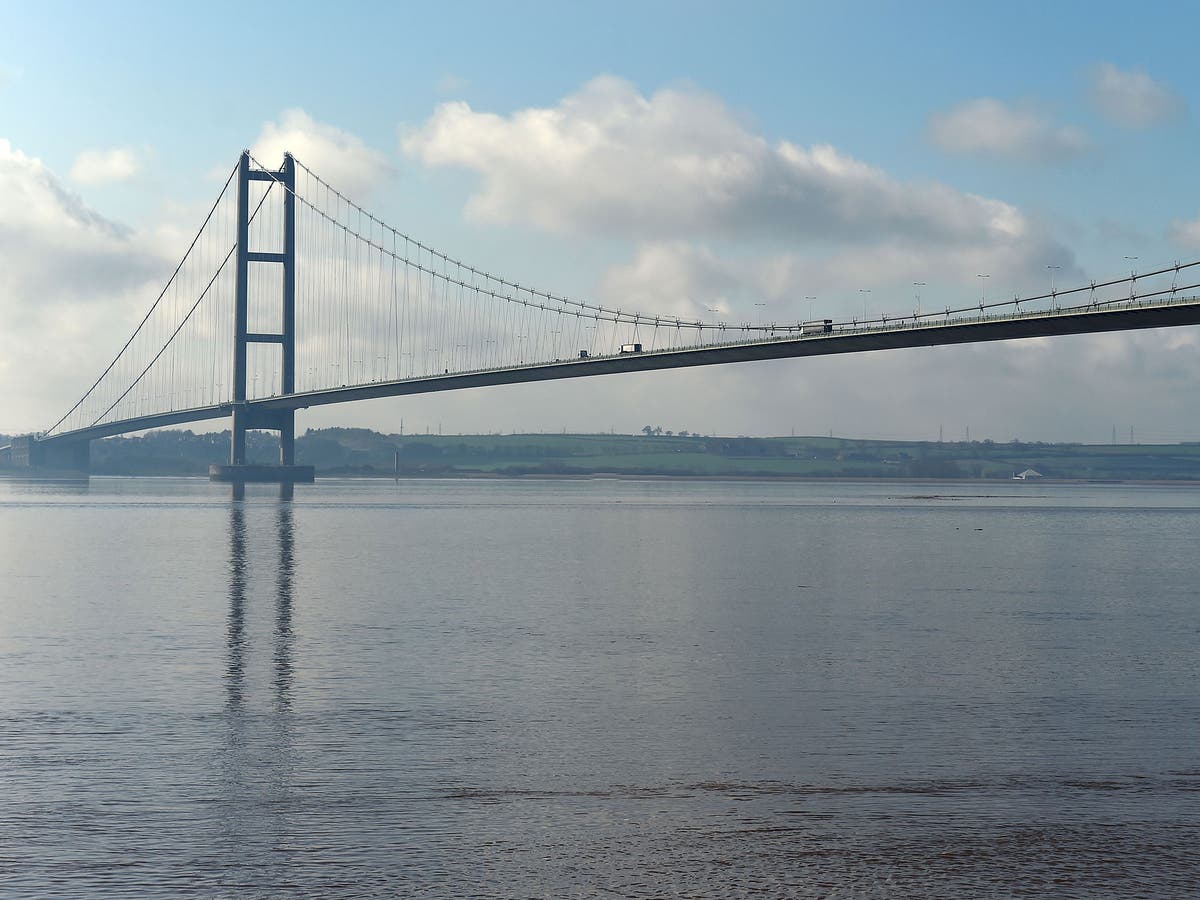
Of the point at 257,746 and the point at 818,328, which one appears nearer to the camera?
the point at 257,746

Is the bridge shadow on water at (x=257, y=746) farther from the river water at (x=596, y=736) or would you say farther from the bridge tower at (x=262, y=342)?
the bridge tower at (x=262, y=342)

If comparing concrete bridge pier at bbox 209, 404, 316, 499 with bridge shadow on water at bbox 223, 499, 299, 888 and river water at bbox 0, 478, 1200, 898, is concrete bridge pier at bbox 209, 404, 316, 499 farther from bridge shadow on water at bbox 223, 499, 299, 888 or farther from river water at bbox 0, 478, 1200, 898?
bridge shadow on water at bbox 223, 499, 299, 888

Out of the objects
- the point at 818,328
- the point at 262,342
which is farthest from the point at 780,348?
the point at 262,342

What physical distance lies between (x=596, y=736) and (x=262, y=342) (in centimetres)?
9059

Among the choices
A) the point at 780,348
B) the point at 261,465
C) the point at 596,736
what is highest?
the point at 780,348

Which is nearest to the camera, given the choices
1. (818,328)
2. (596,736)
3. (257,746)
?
(257,746)

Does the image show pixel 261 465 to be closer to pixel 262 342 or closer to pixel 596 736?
pixel 262 342

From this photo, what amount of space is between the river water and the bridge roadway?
29.3 meters

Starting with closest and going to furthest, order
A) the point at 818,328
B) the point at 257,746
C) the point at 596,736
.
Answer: the point at 257,746, the point at 596,736, the point at 818,328

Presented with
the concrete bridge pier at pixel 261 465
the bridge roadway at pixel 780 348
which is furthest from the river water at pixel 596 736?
the concrete bridge pier at pixel 261 465

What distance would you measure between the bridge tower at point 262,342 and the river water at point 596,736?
6925cm

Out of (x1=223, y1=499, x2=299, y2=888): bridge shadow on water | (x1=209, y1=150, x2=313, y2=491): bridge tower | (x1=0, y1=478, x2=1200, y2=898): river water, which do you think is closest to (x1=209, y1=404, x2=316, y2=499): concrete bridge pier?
(x1=209, y1=150, x2=313, y2=491): bridge tower

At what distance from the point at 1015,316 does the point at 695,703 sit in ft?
163

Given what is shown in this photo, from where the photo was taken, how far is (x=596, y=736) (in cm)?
1170
